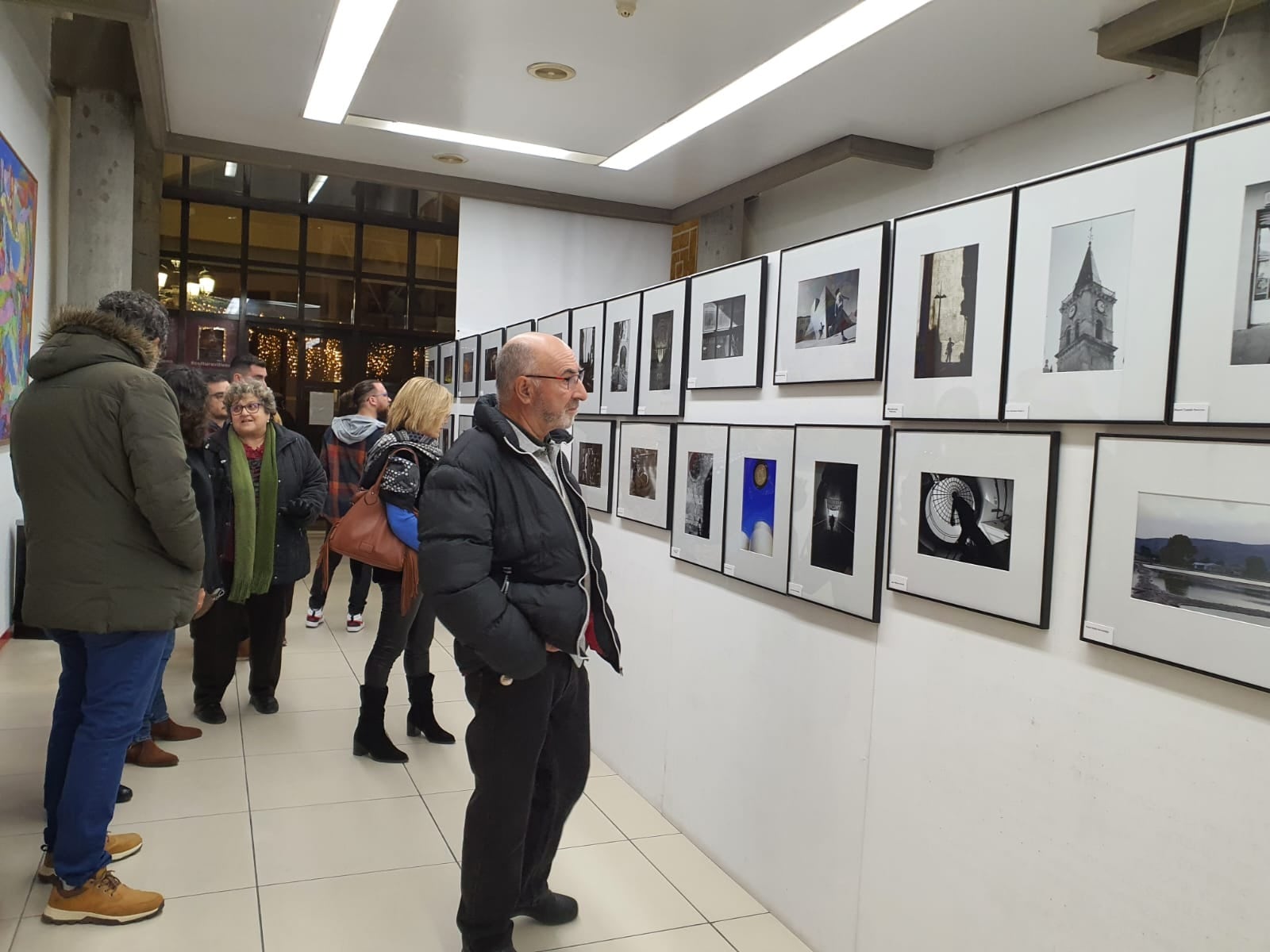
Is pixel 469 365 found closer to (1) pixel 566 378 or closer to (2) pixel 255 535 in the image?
(2) pixel 255 535

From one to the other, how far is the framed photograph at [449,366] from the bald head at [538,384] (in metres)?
4.38

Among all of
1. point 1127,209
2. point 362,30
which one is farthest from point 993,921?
point 362,30

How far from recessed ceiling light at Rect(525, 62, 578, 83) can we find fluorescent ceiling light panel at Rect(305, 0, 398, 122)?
0.77 m

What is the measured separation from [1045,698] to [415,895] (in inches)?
75.1

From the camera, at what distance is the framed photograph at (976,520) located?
1.84 m

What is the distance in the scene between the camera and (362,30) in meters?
4.25

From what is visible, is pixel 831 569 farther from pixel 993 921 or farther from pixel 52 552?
pixel 52 552

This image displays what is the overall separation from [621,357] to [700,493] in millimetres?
922

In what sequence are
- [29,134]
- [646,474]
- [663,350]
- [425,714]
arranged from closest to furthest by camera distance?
[663,350]
[646,474]
[425,714]
[29,134]

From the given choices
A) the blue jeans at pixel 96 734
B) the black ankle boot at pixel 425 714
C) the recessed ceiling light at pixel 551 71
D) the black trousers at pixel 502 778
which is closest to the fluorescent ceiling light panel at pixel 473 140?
the recessed ceiling light at pixel 551 71

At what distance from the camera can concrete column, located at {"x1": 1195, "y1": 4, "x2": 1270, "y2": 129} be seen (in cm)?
359

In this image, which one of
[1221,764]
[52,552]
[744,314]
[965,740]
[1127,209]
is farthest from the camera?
[744,314]

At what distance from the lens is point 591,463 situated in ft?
13.4

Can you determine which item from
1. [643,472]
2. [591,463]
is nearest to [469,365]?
[591,463]
